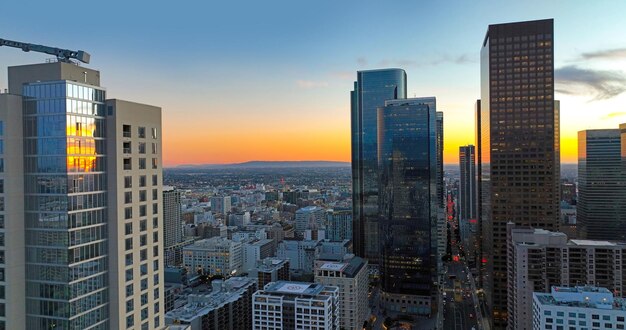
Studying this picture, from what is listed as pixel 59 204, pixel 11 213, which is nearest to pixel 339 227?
pixel 59 204

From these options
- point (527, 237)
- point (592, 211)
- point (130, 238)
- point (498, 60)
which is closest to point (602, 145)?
point (592, 211)

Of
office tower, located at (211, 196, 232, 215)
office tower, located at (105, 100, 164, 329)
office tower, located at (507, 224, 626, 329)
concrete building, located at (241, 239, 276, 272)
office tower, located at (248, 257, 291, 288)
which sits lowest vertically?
concrete building, located at (241, 239, 276, 272)

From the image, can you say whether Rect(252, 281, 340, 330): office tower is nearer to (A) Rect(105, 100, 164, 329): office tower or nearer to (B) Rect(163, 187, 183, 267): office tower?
(A) Rect(105, 100, 164, 329): office tower

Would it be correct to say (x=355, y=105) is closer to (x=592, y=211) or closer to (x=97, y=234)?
(x=592, y=211)

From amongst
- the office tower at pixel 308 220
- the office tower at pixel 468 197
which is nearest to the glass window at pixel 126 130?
the office tower at pixel 468 197

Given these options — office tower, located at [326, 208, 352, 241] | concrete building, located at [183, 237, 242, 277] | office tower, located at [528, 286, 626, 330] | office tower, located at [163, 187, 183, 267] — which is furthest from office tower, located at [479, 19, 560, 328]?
office tower, located at [163, 187, 183, 267]

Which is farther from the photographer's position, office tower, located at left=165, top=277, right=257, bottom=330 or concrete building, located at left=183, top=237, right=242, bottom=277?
concrete building, located at left=183, top=237, right=242, bottom=277

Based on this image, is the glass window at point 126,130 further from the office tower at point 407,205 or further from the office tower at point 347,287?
the office tower at point 407,205
